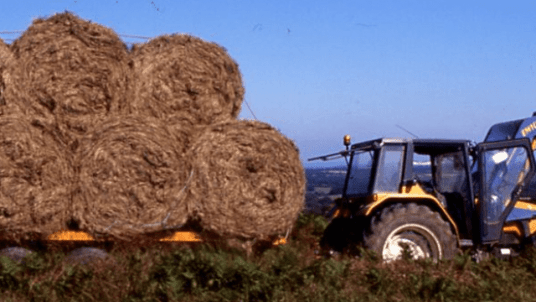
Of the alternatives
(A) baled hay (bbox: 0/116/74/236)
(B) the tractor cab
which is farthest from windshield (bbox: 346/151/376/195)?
(A) baled hay (bbox: 0/116/74/236)

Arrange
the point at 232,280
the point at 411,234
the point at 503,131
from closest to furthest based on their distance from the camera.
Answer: the point at 232,280 → the point at 411,234 → the point at 503,131

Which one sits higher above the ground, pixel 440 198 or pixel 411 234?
pixel 440 198

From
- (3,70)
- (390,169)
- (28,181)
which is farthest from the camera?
(390,169)

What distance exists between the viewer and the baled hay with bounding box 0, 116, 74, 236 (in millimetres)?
8078

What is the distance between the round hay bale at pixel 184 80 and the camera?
8.67 meters

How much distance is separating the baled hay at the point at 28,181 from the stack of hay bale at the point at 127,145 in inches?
0.4

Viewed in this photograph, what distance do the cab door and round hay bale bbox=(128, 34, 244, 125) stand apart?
3.13m

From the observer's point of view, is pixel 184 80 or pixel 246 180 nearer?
pixel 246 180

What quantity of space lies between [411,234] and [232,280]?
2550 mm

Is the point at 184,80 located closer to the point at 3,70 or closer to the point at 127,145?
the point at 127,145

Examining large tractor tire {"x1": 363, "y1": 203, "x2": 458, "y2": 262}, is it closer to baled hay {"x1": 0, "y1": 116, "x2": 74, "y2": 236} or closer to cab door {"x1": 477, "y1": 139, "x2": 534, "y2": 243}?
cab door {"x1": 477, "y1": 139, "x2": 534, "y2": 243}

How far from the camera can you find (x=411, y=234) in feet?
30.6

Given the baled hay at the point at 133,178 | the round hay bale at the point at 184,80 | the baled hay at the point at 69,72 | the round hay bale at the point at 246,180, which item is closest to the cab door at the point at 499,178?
the round hay bale at the point at 246,180

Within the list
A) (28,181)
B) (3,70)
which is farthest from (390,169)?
(3,70)
